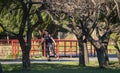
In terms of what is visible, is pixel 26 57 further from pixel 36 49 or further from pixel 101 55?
pixel 36 49

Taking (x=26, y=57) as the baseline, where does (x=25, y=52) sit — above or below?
above

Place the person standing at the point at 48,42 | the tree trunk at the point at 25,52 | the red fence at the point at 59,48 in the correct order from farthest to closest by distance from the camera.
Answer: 1. the red fence at the point at 59,48
2. the person standing at the point at 48,42
3. the tree trunk at the point at 25,52

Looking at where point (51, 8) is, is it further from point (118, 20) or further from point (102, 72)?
point (118, 20)

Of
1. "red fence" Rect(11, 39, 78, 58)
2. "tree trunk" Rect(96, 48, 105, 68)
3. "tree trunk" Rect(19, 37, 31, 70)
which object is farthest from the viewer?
"red fence" Rect(11, 39, 78, 58)

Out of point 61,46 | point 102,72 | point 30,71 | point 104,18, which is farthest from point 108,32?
point 61,46

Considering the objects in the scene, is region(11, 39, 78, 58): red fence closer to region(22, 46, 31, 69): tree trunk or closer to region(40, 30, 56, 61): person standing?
region(40, 30, 56, 61): person standing

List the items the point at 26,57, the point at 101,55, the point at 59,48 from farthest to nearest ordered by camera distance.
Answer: the point at 59,48 → the point at 101,55 → the point at 26,57

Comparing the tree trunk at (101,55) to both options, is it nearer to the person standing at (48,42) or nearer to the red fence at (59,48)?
the person standing at (48,42)

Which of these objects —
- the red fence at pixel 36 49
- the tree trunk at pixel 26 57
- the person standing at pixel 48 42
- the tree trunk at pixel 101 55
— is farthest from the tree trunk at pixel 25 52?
the red fence at pixel 36 49

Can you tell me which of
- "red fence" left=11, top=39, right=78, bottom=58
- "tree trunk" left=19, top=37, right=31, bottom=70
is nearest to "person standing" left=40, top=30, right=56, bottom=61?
"red fence" left=11, top=39, right=78, bottom=58

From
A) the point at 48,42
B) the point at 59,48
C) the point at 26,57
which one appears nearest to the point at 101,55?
the point at 26,57

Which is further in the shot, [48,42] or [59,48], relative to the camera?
[59,48]

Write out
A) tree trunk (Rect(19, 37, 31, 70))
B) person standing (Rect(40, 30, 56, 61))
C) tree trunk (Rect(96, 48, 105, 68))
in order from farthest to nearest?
1. person standing (Rect(40, 30, 56, 61))
2. tree trunk (Rect(96, 48, 105, 68))
3. tree trunk (Rect(19, 37, 31, 70))

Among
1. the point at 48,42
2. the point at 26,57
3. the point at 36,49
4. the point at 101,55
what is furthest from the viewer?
the point at 36,49
